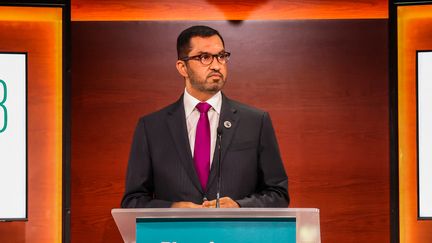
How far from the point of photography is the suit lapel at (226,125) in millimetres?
3379

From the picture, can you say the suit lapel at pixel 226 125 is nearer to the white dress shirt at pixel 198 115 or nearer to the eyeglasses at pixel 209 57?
the white dress shirt at pixel 198 115

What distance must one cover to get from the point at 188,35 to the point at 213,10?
0.27m

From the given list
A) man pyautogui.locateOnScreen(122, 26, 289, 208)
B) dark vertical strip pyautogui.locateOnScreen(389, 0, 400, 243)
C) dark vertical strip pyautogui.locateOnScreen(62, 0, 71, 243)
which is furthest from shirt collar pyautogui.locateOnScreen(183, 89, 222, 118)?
dark vertical strip pyautogui.locateOnScreen(389, 0, 400, 243)

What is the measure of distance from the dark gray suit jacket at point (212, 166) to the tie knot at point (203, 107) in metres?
0.08

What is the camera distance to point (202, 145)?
345cm

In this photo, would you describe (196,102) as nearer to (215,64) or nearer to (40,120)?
(215,64)

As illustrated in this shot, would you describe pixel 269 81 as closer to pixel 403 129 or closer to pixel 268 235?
pixel 403 129

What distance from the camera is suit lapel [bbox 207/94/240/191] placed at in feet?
11.1

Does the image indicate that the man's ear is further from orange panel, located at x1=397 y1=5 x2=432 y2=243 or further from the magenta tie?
orange panel, located at x1=397 y1=5 x2=432 y2=243

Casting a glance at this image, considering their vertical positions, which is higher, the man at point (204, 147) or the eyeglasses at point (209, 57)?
the eyeglasses at point (209, 57)

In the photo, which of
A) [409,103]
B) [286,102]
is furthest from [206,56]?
[409,103]

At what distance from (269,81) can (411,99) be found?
829 mm

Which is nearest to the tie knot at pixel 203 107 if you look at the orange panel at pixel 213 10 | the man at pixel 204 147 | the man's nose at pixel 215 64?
the man at pixel 204 147

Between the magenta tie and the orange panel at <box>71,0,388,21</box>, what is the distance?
609mm
